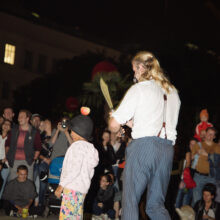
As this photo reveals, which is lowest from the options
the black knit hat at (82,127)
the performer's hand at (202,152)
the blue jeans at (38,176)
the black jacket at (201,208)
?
the black jacket at (201,208)

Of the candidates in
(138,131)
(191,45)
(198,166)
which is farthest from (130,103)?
(191,45)

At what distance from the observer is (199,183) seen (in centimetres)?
873

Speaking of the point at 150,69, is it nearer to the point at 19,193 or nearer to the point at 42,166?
the point at 19,193

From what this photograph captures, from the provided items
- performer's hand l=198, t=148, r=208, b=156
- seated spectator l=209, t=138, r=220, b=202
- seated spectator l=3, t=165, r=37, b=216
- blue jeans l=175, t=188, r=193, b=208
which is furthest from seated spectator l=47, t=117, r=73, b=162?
seated spectator l=209, t=138, r=220, b=202

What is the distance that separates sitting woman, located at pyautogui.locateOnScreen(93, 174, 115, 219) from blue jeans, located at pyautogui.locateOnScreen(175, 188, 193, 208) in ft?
5.19

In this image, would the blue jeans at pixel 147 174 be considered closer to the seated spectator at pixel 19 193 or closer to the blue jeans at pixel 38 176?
the seated spectator at pixel 19 193

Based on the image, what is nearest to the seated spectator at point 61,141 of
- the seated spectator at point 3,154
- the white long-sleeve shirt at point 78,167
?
the seated spectator at point 3,154

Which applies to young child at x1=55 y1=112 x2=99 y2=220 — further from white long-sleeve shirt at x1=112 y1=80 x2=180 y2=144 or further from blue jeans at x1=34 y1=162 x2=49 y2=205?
blue jeans at x1=34 y1=162 x2=49 y2=205

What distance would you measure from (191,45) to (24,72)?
1609 centimetres

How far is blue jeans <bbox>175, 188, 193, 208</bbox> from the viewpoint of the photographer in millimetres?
Result: 8922

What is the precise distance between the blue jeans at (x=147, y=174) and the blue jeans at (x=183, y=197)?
505 cm

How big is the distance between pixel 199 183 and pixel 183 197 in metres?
0.50

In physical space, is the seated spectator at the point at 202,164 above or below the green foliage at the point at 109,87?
below

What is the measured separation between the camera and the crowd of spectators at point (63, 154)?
778 cm
